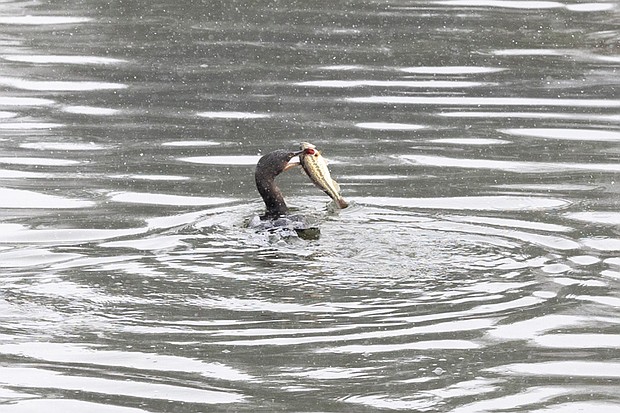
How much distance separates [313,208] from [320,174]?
0.41m

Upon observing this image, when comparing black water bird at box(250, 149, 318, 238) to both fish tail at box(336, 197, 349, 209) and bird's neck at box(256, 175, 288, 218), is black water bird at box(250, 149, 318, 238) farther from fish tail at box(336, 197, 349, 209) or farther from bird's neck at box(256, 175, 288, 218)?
A: fish tail at box(336, 197, 349, 209)

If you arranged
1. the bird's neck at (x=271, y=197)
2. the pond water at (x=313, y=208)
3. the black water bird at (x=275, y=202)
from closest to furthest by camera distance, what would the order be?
the pond water at (x=313, y=208), the black water bird at (x=275, y=202), the bird's neck at (x=271, y=197)

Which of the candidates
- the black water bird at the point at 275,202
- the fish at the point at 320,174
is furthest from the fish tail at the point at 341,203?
the black water bird at the point at 275,202

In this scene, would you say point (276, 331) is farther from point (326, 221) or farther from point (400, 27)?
point (400, 27)

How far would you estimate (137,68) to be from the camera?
17.4 metres

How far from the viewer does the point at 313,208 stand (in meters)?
11.6

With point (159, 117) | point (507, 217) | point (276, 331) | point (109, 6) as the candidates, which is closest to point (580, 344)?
point (276, 331)

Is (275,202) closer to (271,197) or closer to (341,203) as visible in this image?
(271,197)

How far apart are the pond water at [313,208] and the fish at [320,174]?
0.13m

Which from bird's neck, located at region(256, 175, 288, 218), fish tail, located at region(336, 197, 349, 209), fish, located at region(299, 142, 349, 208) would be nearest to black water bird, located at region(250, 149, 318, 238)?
bird's neck, located at region(256, 175, 288, 218)

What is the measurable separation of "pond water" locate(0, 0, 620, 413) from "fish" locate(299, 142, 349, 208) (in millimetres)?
133

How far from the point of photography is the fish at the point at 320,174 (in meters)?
11.2

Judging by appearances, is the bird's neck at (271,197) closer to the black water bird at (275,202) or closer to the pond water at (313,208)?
the black water bird at (275,202)

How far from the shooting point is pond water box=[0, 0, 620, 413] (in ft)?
26.0
